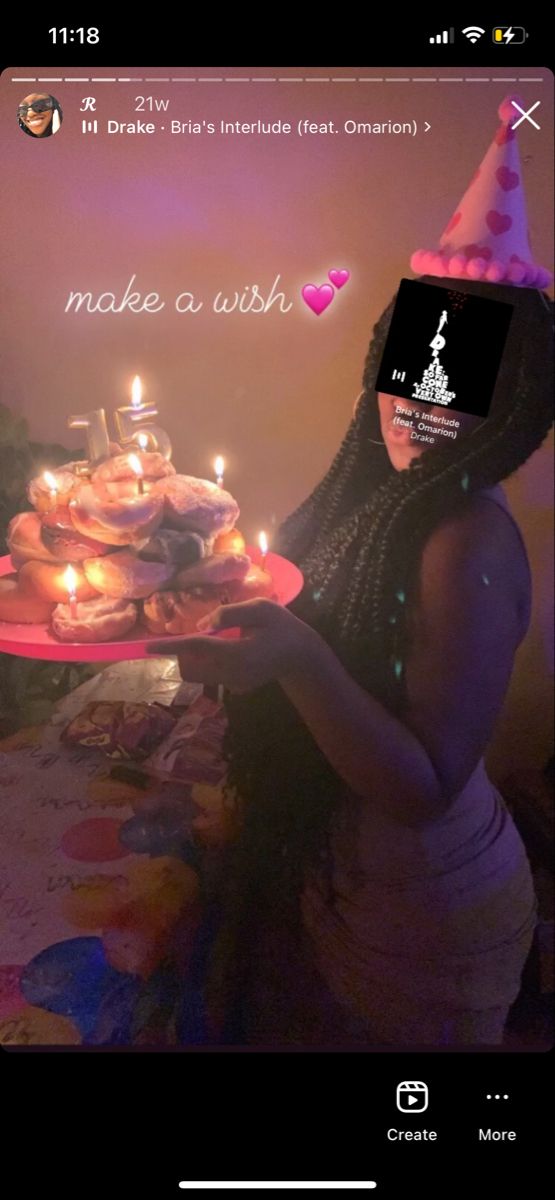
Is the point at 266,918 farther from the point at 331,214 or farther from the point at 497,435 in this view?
the point at 331,214

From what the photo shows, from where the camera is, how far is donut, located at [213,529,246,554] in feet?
2.33

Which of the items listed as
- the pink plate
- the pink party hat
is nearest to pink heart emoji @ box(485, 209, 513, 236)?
the pink party hat

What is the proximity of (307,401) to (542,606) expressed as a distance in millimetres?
287

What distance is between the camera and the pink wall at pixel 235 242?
680 millimetres

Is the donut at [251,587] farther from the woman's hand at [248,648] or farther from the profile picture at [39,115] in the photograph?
the profile picture at [39,115]

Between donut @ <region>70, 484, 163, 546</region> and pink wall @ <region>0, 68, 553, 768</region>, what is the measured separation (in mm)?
55

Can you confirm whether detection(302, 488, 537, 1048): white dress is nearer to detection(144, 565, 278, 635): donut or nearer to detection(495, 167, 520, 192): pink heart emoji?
detection(144, 565, 278, 635): donut

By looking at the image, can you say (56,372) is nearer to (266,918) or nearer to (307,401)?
(307,401)

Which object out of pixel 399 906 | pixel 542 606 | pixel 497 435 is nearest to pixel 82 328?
pixel 497 435
